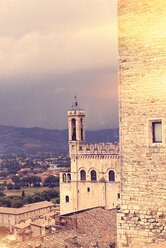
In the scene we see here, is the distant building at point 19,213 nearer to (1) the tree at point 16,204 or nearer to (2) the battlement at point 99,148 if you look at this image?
(1) the tree at point 16,204

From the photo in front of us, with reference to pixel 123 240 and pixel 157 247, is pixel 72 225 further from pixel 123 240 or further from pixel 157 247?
pixel 157 247

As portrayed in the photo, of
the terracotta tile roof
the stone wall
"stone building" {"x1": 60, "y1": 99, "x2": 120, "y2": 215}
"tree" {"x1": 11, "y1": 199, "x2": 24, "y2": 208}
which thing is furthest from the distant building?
the stone wall

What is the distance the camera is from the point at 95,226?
2156 centimetres

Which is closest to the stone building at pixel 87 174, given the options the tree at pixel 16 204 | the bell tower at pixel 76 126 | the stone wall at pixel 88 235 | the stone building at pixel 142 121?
the bell tower at pixel 76 126

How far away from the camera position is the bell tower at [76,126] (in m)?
33.3

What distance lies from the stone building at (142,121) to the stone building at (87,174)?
78.6 feet

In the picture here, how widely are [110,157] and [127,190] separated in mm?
24399

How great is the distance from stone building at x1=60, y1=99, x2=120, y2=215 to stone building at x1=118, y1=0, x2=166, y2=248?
2396 centimetres

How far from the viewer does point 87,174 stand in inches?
1296

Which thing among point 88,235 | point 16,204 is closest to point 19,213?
point 16,204

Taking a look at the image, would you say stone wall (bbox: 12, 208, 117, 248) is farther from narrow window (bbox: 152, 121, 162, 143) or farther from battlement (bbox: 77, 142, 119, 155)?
narrow window (bbox: 152, 121, 162, 143)

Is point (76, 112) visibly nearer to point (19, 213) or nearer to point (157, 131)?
point (19, 213)

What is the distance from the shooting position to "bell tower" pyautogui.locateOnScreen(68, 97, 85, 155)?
33.3 m

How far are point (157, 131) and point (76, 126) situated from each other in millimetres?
25756
